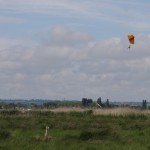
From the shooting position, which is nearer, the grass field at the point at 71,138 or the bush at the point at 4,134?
the grass field at the point at 71,138

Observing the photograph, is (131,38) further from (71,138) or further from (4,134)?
(4,134)

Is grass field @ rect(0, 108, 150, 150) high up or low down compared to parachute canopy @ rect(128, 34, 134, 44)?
down

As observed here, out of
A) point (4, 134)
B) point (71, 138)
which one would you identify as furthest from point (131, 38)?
point (4, 134)

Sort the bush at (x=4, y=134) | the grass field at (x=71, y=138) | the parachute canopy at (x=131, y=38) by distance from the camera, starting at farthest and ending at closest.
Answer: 1. the parachute canopy at (x=131, y=38)
2. the bush at (x=4, y=134)
3. the grass field at (x=71, y=138)

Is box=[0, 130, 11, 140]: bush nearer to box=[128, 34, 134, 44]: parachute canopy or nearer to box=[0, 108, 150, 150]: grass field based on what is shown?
box=[0, 108, 150, 150]: grass field

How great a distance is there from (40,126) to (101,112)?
14.0 metres

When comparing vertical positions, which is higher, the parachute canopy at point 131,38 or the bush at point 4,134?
the parachute canopy at point 131,38

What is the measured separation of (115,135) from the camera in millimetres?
21719

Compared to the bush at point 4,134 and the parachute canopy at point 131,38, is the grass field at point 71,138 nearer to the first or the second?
the bush at point 4,134

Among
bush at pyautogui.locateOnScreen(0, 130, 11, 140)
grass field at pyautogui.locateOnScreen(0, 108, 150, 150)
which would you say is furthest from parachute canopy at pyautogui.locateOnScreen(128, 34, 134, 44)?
bush at pyautogui.locateOnScreen(0, 130, 11, 140)

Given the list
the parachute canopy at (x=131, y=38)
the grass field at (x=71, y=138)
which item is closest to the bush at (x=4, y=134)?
the grass field at (x=71, y=138)

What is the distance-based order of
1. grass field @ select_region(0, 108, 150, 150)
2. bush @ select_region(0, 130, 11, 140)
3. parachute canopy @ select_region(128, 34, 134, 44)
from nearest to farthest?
grass field @ select_region(0, 108, 150, 150)
bush @ select_region(0, 130, 11, 140)
parachute canopy @ select_region(128, 34, 134, 44)

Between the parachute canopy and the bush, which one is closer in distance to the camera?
the bush

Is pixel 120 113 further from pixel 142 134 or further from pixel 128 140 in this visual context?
pixel 128 140
